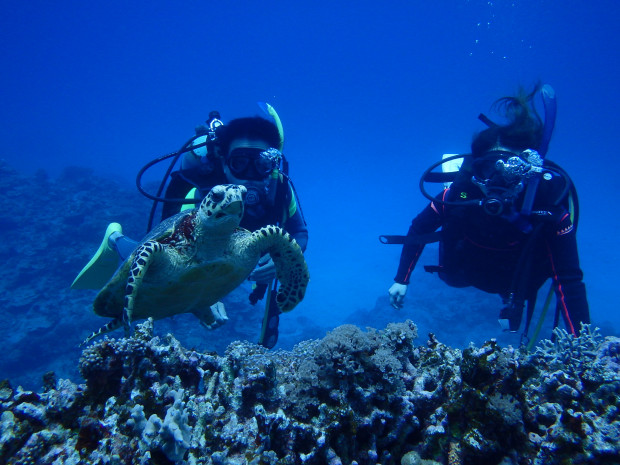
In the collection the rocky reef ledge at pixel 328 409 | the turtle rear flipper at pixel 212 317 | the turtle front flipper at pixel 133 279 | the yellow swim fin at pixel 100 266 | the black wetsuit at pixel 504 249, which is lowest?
the rocky reef ledge at pixel 328 409

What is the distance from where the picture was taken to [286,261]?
4.11 metres

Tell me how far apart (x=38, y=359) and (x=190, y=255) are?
12.8 meters

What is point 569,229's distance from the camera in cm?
438

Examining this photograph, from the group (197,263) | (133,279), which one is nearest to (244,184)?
(197,263)

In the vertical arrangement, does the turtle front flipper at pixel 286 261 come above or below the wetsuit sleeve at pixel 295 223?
below

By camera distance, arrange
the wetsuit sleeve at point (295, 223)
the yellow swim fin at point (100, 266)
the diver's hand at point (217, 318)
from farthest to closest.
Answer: the wetsuit sleeve at point (295, 223) → the yellow swim fin at point (100, 266) → the diver's hand at point (217, 318)

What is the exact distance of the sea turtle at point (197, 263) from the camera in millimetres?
3074

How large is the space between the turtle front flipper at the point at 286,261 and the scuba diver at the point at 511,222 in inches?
70.8

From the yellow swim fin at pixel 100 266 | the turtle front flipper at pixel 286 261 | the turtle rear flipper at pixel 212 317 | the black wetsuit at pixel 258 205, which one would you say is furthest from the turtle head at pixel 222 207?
the yellow swim fin at pixel 100 266

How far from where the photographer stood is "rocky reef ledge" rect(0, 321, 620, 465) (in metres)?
1.56

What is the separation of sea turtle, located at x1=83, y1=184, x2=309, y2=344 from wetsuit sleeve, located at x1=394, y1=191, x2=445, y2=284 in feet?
6.75

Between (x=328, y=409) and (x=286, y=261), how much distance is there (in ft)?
7.83


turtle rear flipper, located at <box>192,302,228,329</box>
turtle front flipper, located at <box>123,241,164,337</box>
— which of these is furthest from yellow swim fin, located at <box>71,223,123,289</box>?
turtle front flipper, located at <box>123,241,164,337</box>

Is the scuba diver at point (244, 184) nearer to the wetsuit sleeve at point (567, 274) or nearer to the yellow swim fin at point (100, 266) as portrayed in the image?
the yellow swim fin at point (100, 266)
